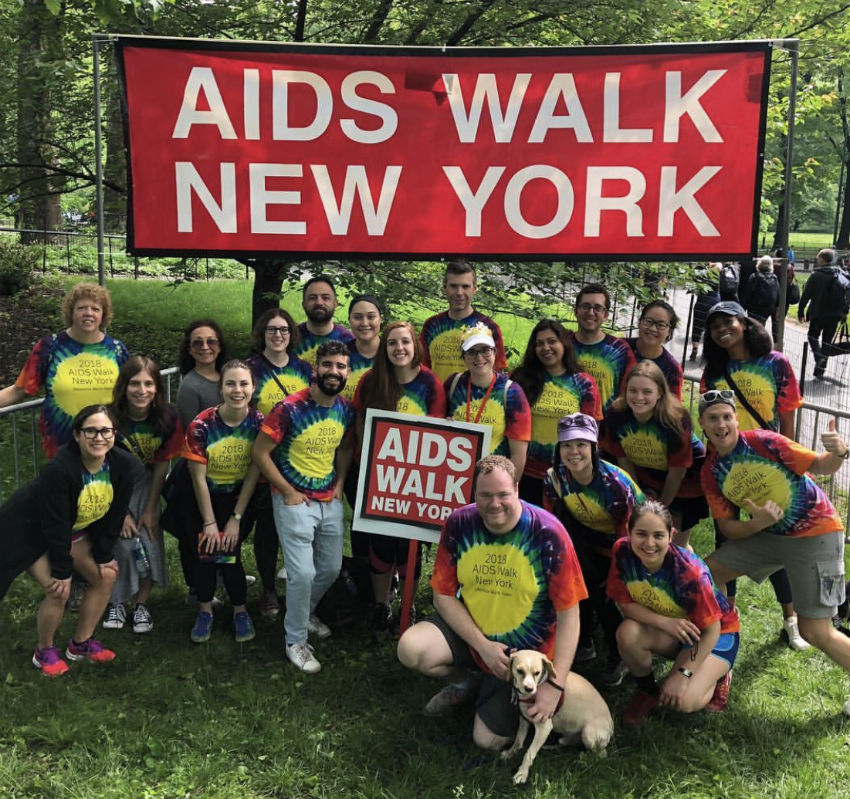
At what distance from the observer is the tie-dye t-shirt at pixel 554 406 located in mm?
4996

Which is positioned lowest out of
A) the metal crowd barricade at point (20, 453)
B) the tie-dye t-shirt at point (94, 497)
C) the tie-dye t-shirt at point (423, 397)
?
the metal crowd barricade at point (20, 453)

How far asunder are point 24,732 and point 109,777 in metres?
0.65

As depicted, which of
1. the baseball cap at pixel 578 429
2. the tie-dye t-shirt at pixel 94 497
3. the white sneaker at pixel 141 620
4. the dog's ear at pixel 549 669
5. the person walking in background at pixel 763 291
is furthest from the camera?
the person walking in background at pixel 763 291

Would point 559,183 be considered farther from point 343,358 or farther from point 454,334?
point 343,358

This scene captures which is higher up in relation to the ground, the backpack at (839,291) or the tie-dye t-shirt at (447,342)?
the backpack at (839,291)

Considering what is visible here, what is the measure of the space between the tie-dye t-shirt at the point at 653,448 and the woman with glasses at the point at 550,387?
0.16m

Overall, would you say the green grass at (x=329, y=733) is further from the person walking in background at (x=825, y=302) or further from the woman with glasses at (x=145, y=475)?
the person walking in background at (x=825, y=302)

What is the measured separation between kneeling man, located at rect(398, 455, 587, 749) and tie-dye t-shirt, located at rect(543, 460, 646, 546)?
21.2 inches

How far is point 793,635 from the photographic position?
5.25 m

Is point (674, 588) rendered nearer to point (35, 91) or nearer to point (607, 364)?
point (607, 364)

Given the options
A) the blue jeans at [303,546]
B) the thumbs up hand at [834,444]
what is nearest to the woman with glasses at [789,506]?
the thumbs up hand at [834,444]

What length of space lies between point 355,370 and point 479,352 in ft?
3.30

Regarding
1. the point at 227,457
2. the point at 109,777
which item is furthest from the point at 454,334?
the point at 109,777

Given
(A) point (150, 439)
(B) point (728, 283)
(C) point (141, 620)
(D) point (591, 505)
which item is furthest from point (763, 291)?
(C) point (141, 620)
